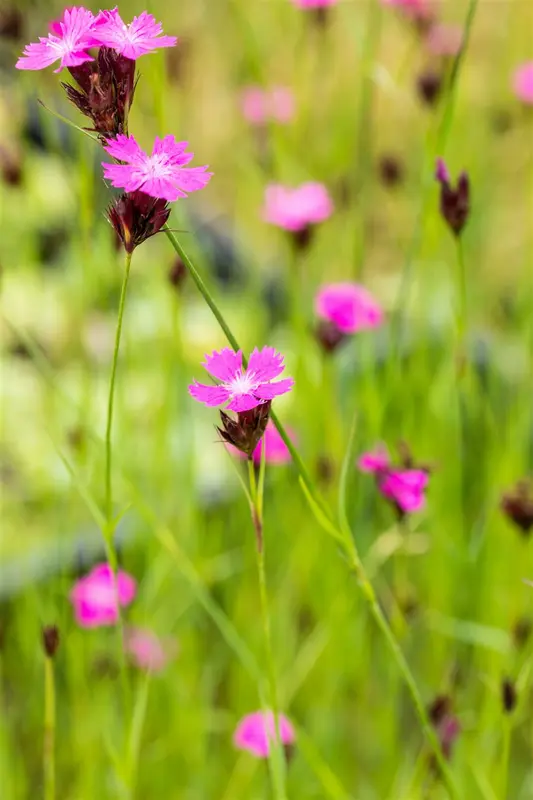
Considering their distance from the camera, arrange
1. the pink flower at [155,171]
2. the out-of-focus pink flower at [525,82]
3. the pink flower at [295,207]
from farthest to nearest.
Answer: the out-of-focus pink flower at [525,82] → the pink flower at [295,207] → the pink flower at [155,171]

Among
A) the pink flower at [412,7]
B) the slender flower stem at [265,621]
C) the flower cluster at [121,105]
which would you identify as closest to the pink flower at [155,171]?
the flower cluster at [121,105]

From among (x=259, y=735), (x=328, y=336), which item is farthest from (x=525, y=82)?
(x=259, y=735)

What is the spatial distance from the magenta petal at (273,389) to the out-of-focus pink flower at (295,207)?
503mm

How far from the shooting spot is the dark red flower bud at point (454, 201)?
51cm

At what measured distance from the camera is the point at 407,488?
545 millimetres

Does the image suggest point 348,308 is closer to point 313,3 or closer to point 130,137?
point 313,3

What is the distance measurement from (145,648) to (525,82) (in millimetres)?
824

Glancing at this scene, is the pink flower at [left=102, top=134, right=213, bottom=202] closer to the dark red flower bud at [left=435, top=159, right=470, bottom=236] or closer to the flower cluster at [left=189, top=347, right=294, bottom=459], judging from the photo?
the flower cluster at [left=189, top=347, right=294, bottom=459]

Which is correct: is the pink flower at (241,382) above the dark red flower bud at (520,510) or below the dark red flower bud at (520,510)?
above

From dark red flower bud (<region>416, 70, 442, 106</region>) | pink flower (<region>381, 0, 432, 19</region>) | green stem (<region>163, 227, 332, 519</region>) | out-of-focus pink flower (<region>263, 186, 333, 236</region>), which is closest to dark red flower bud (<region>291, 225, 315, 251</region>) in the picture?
out-of-focus pink flower (<region>263, 186, 333, 236</region>)

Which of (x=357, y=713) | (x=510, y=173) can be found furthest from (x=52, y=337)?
(x=510, y=173)

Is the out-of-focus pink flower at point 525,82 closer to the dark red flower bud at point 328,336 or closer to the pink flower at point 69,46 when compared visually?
the dark red flower bud at point 328,336

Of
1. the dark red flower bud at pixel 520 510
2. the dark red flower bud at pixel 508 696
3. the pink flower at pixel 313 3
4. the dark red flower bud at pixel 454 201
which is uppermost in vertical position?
the pink flower at pixel 313 3

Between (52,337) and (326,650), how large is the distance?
1.05 meters
